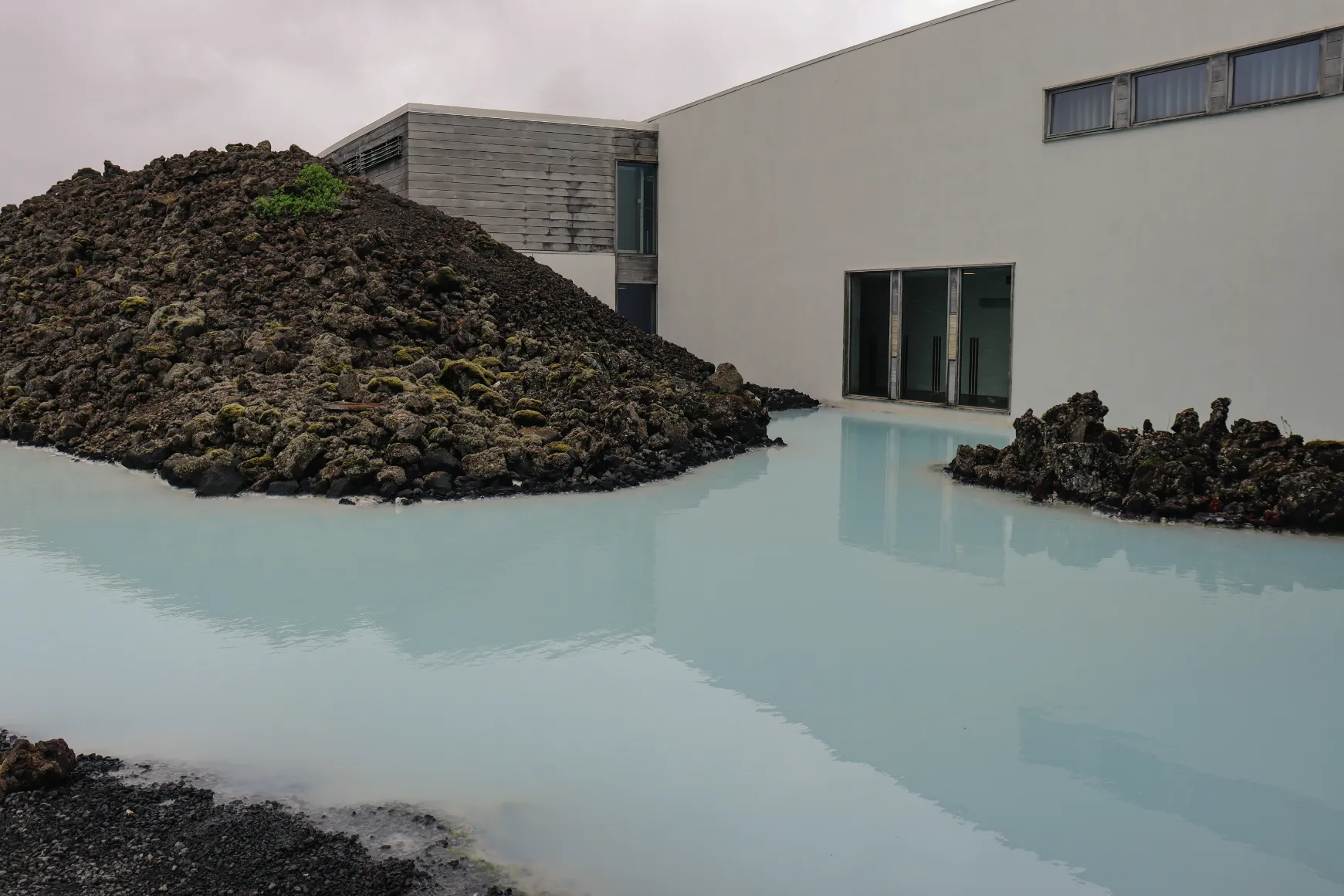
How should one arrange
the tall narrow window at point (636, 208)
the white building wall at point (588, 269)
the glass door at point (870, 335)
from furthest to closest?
the tall narrow window at point (636, 208)
the white building wall at point (588, 269)
the glass door at point (870, 335)

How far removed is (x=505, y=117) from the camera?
59.9 ft

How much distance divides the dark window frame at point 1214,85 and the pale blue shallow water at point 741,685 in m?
5.02

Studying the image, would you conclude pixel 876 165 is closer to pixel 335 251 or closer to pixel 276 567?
pixel 335 251

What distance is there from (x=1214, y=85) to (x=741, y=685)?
925cm

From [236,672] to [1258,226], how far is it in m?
9.74

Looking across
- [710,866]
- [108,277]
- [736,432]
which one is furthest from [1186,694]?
[108,277]

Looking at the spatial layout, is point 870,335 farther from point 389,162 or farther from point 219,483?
point 219,483

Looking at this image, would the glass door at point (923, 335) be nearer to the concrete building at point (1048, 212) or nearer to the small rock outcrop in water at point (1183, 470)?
the concrete building at point (1048, 212)

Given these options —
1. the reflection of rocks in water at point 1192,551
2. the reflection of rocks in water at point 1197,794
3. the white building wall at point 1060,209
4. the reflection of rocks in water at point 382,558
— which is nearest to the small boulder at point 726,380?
the white building wall at point 1060,209

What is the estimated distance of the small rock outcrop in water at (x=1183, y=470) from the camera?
7.30 meters

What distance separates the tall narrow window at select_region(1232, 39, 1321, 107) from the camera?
976 cm

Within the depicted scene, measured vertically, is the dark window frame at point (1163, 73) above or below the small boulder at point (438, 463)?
above

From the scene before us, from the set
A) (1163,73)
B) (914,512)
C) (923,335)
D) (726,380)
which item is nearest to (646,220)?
(923,335)

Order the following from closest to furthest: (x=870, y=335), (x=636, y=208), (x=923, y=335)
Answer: (x=923, y=335), (x=870, y=335), (x=636, y=208)
